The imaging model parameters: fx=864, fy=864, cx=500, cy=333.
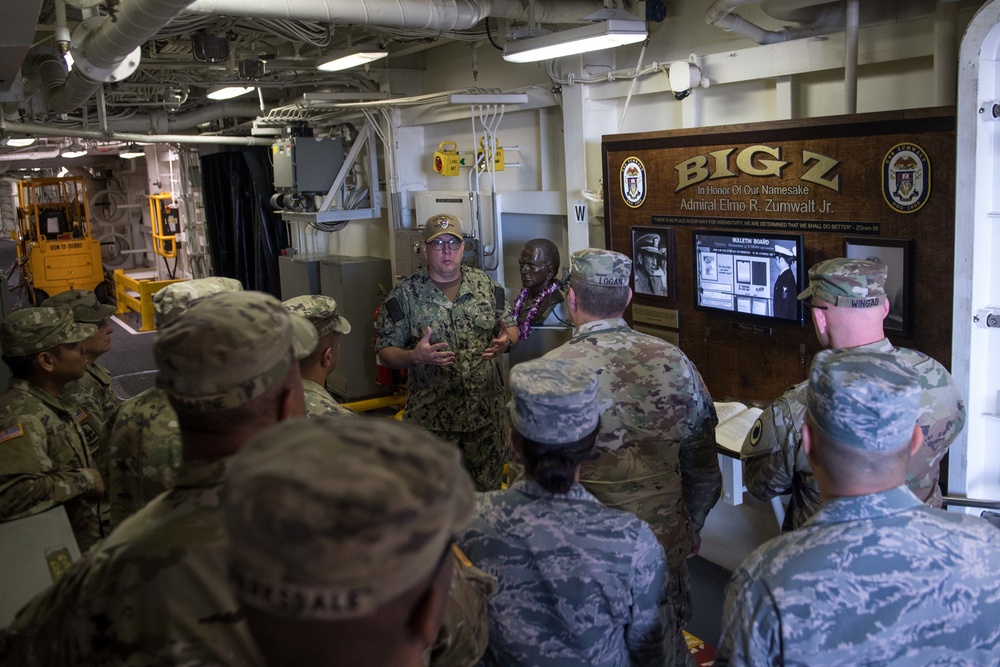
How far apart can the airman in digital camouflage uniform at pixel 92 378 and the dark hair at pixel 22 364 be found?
0.37 meters

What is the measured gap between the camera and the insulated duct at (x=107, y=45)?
3.15 meters

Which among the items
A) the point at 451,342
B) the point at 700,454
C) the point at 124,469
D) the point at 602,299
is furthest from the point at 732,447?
the point at 124,469

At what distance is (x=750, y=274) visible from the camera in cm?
450

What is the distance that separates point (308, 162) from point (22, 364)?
5404 mm

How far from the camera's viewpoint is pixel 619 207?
5.30 meters

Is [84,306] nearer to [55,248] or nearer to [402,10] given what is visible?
[402,10]

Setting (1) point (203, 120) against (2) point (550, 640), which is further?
(1) point (203, 120)

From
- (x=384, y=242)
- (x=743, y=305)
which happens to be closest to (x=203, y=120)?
(x=384, y=242)

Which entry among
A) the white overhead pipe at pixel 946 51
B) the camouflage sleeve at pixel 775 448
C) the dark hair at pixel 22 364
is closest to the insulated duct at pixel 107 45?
the dark hair at pixel 22 364

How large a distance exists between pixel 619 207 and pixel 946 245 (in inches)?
81.1

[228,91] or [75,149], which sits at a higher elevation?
[75,149]

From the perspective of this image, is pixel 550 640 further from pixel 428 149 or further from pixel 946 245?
pixel 428 149

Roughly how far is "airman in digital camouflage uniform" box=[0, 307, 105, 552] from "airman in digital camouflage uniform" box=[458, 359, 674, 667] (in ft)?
5.66

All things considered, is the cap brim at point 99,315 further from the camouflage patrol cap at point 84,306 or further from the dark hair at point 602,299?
the dark hair at point 602,299
